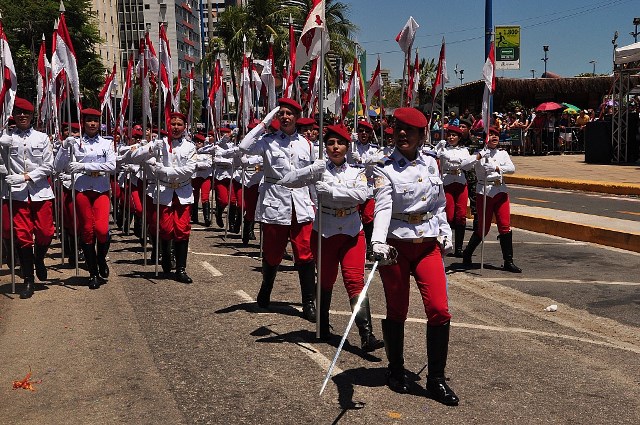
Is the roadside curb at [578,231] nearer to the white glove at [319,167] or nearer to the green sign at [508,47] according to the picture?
the white glove at [319,167]

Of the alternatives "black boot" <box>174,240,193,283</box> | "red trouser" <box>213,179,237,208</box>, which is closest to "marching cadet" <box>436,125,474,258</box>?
"black boot" <box>174,240,193,283</box>

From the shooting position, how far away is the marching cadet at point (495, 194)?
11133mm

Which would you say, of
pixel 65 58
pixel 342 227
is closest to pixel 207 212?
pixel 65 58

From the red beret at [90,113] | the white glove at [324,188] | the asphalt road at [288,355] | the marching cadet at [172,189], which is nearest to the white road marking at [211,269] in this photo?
the asphalt road at [288,355]

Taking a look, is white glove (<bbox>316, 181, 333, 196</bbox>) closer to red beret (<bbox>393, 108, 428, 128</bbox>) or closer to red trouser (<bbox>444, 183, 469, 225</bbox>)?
red beret (<bbox>393, 108, 428, 128</bbox>)

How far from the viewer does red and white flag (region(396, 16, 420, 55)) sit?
32.9 ft

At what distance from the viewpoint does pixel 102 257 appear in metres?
10.3

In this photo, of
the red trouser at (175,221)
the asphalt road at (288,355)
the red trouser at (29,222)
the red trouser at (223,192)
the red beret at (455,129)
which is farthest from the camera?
the red trouser at (223,192)

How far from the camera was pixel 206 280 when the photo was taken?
1036 cm

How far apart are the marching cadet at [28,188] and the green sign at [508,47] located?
71.8ft

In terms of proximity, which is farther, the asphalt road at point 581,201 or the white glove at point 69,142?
the asphalt road at point 581,201

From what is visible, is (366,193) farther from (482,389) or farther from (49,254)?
(49,254)

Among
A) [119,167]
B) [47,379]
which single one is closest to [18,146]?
[47,379]

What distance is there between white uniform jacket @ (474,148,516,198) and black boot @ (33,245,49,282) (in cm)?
569
